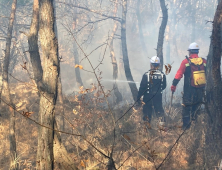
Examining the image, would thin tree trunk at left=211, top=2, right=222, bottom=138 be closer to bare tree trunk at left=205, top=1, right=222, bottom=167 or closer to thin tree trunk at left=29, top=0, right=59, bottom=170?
bare tree trunk at left=205, top=1, right=222, bottom=167

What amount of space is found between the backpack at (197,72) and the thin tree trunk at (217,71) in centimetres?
130

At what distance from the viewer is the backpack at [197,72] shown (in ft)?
18.5

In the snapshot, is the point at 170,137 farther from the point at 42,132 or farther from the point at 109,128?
the point at 42,132

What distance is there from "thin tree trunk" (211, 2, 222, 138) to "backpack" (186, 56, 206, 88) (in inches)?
51.0

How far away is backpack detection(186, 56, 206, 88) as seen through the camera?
564cm

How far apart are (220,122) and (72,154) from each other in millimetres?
3328

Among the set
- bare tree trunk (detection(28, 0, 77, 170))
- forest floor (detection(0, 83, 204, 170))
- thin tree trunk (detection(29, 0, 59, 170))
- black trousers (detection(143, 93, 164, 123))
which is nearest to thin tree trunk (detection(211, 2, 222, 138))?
forest floor (detection(0, 83, 204, 170))

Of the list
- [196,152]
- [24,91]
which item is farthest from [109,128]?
[24,91]

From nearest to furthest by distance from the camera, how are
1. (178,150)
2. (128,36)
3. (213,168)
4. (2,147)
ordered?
1. (213,168)
2. (178,150)
3. (2,147)
4. (128,36)

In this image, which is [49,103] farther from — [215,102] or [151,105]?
[151,105]

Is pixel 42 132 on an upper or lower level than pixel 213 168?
upper

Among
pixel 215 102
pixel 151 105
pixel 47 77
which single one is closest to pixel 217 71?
pixel 215 102

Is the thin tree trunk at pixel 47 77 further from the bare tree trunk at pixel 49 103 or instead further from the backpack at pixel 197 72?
the backpack at pixel 197 72

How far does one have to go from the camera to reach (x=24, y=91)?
8789 mm
